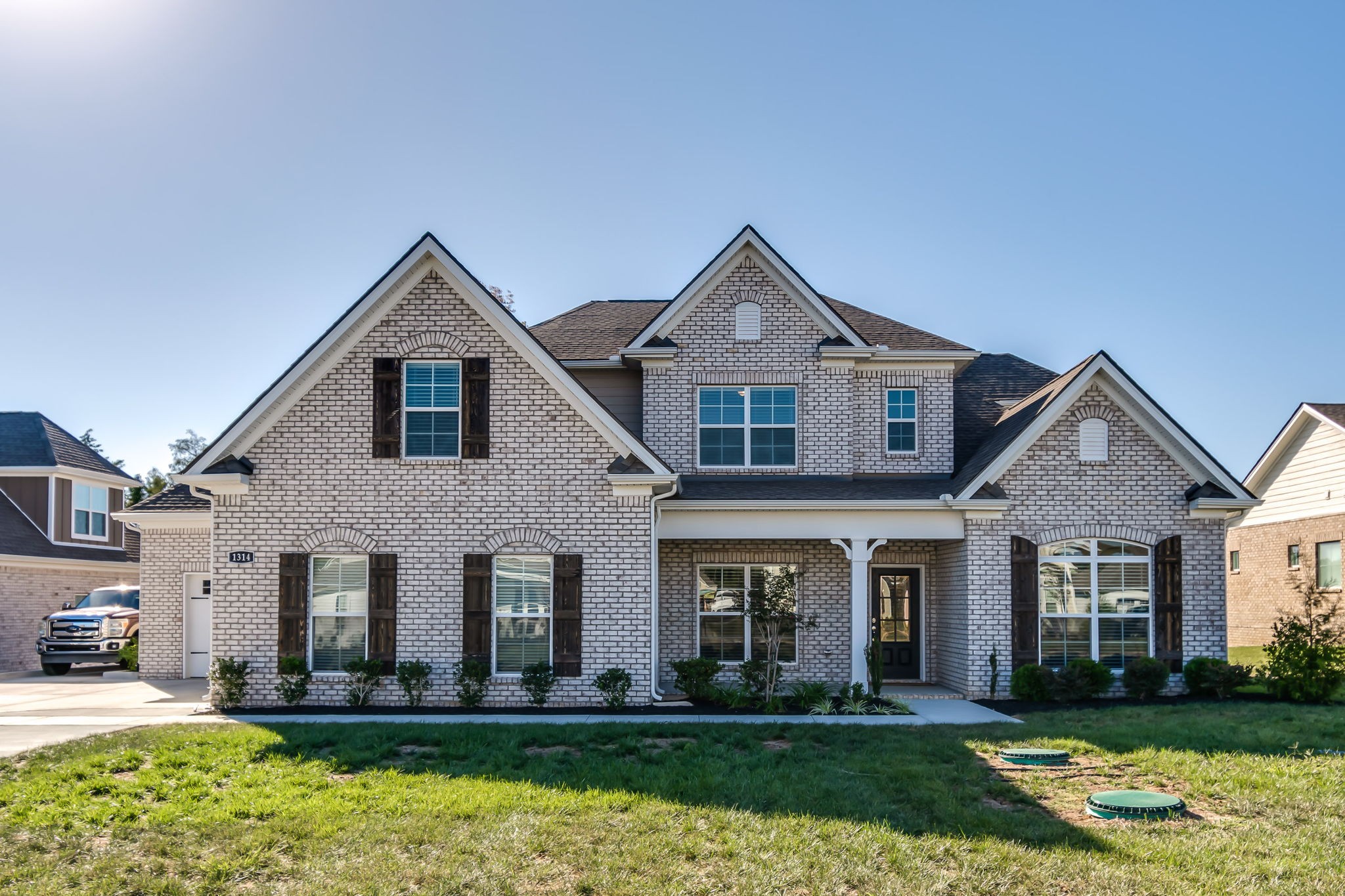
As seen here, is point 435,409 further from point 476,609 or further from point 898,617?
point 898,617

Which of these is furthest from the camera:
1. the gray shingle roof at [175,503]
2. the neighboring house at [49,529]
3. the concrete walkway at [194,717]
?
the neighboring house at [49,529]

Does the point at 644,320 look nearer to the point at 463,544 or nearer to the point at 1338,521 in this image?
the point at 463,544

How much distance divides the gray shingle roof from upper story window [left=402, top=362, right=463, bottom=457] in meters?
6.19

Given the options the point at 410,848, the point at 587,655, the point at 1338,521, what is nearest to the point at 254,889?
the point at 410,848

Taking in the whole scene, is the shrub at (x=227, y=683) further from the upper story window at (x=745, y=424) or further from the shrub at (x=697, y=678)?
the upper story window at (x=745, y=424)

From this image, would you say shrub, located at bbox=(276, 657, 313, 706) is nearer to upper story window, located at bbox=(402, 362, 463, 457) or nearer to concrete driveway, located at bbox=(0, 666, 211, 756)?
concrete driveway, located at bbox=(0, 666, 211, 756)

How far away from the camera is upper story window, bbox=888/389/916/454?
1870 cm

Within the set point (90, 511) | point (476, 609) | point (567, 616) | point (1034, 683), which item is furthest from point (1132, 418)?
point (90, 511)

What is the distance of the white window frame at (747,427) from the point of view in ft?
59.5

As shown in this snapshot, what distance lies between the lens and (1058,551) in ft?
54.9

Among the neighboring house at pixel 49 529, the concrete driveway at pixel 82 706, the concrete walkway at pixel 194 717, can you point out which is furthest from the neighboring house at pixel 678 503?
the neighboring house at pixel 49 529

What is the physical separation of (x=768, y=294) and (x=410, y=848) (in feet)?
41.3

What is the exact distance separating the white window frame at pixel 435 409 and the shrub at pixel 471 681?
10.3 ft

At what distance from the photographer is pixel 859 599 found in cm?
1658
